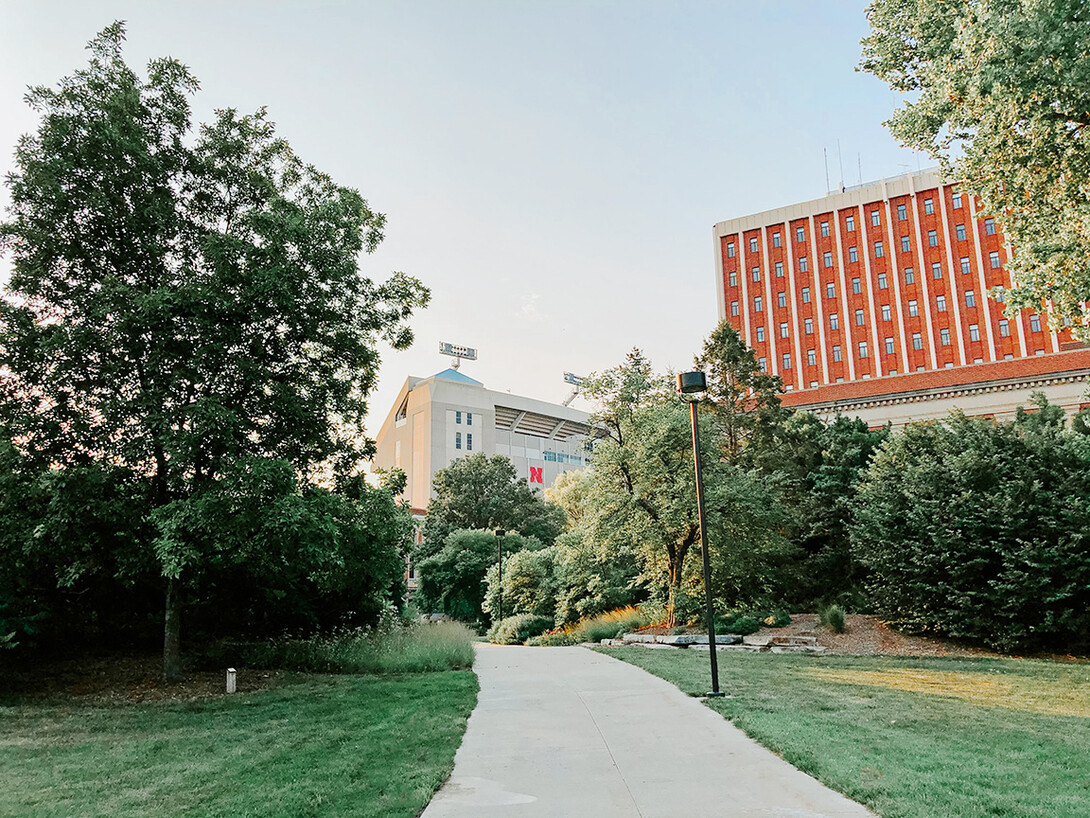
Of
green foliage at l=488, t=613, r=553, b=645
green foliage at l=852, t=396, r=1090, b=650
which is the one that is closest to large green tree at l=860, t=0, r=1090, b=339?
green foliage at l=852, t=396, r=1090, b=650

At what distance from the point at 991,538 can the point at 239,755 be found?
17.1m

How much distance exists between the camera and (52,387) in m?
11.7

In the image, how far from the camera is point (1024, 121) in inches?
495

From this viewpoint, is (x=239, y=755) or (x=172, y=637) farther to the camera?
(x=172, y=637)

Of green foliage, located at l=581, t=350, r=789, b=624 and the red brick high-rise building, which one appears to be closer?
green foliage, located at l=581, t=350, r=789, b=624

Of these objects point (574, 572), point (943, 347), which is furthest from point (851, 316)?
point (574, 572)

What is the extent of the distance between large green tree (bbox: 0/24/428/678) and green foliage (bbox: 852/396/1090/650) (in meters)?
14.1

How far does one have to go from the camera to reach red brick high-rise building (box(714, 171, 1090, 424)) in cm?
6031

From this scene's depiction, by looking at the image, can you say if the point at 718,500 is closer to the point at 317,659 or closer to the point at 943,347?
A: the point at 317,659

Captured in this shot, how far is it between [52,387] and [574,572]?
19552 millimetres

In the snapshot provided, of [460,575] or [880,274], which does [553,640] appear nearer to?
[460,575]

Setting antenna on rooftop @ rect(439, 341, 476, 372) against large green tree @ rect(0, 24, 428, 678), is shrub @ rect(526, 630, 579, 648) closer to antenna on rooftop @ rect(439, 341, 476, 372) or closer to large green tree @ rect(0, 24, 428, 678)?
large green tree @ rect(0, 24, 428, 678)

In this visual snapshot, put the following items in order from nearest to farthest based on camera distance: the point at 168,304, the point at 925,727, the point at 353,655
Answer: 1. the point at 925,727
2. the point at 168,304
3. the point at 353,655

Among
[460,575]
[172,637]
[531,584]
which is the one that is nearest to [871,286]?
[460,575]
